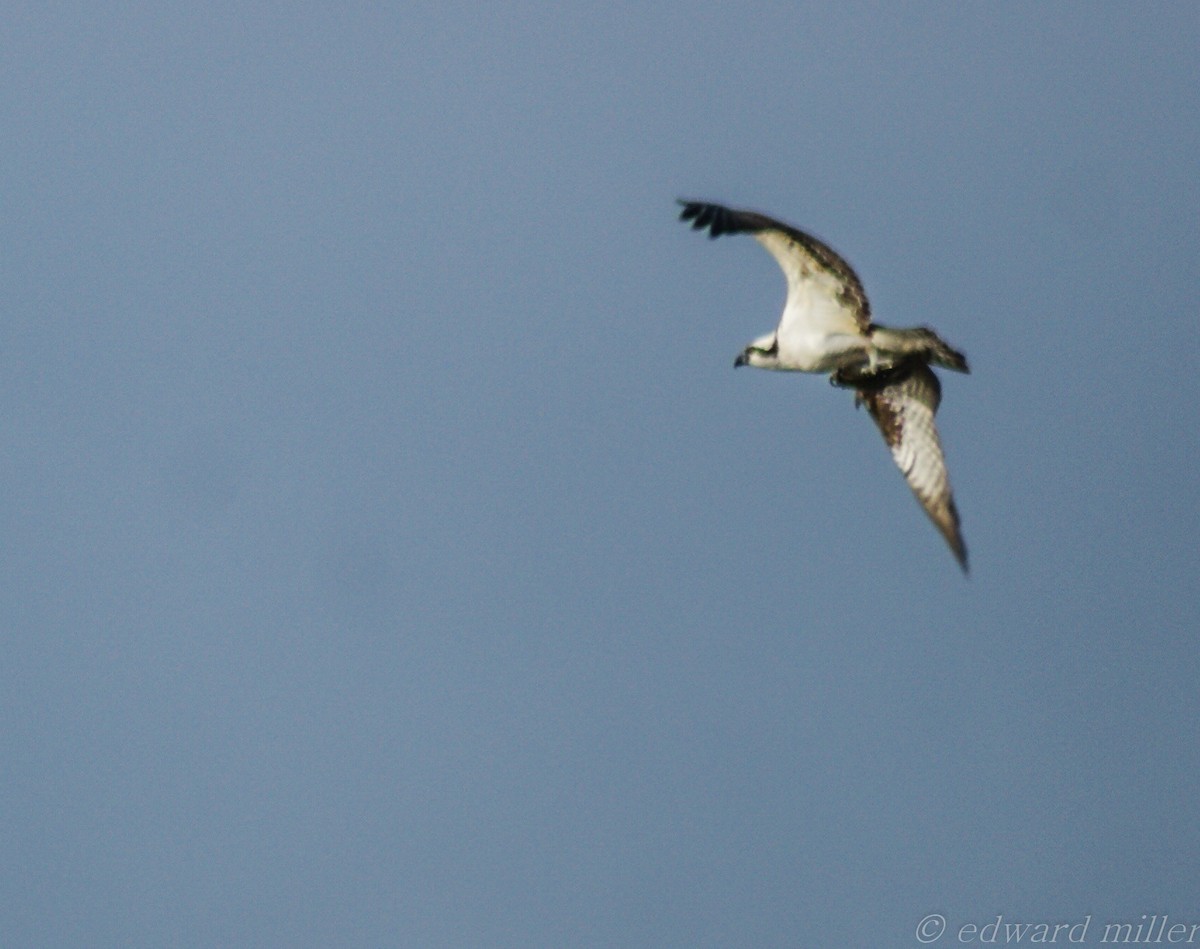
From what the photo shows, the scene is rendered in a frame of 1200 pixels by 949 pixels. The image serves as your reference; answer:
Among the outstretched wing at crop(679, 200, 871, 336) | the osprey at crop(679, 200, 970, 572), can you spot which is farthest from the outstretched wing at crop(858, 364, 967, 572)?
the outstretched wing at crop(679, 200, 871, 336)

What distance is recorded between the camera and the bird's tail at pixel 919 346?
79.1ft

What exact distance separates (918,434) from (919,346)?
1.85 m

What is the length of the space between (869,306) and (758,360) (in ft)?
6.55

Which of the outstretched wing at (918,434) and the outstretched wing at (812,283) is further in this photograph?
the outstretched wing at (918,434)

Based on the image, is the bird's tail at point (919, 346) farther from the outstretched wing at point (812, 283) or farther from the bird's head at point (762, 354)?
the bird's head at point (762, 354)

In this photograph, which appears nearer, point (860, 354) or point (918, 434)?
point (860, 354)

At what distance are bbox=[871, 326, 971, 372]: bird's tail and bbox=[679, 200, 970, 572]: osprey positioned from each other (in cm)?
1

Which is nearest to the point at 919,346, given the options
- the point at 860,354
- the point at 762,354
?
the point at 860,354

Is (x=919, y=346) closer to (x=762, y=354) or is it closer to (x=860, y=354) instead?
(x=860, y=354)

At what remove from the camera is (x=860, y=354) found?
989 inches

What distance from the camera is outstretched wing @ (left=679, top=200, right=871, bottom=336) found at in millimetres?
24156

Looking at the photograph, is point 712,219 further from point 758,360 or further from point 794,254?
point 758,360

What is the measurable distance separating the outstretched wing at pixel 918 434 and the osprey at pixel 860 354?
0.01 metres

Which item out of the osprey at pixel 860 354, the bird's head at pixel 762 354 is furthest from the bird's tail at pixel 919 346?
the bird's head at pixel 762 354
